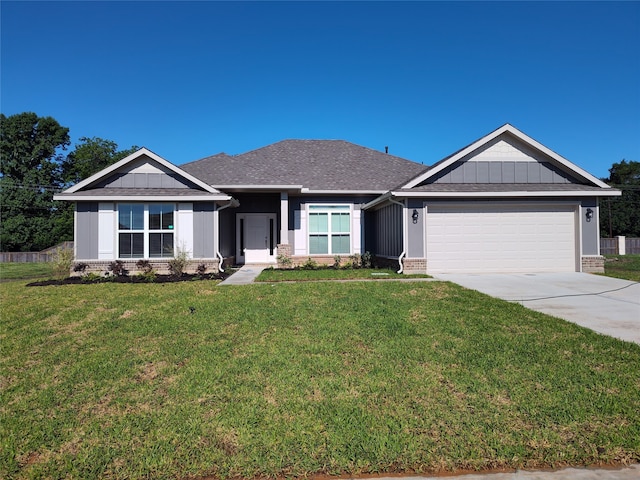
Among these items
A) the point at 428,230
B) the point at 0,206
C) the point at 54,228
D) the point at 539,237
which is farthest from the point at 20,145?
the point at 539,237

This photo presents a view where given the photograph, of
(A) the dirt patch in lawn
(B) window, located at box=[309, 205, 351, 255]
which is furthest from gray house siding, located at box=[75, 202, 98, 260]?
(B) window, located at box=[309, 205, 351, 255]

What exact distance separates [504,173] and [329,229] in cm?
703

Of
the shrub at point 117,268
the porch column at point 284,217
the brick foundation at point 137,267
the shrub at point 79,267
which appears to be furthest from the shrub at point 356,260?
the shrub at point 79,267

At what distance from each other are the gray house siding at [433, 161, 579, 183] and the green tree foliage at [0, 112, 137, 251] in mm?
34168

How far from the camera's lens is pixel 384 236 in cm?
1470

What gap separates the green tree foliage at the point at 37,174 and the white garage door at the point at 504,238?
33989 mm

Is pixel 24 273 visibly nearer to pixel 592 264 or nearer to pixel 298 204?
pixel 298 204

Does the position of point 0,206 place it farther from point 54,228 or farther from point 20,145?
point 20,145

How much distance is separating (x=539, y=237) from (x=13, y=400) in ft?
45.0

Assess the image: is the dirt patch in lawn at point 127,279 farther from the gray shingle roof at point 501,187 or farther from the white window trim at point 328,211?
the gray shingle roof at point 501,187

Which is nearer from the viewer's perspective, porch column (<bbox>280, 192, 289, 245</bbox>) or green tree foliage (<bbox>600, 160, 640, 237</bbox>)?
porch column (<bbox>280, 192, 289, 245</bbox>)

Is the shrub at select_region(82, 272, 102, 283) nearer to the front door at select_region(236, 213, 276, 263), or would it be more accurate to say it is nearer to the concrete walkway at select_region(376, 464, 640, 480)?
the front door at select_region(236, 213, 276, 263)

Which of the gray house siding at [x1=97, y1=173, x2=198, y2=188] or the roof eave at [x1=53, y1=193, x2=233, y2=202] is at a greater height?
the gray house siding at [x1=97, y1=173, x2=198, y2=188]

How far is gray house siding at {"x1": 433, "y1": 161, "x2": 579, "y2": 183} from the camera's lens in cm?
1298
